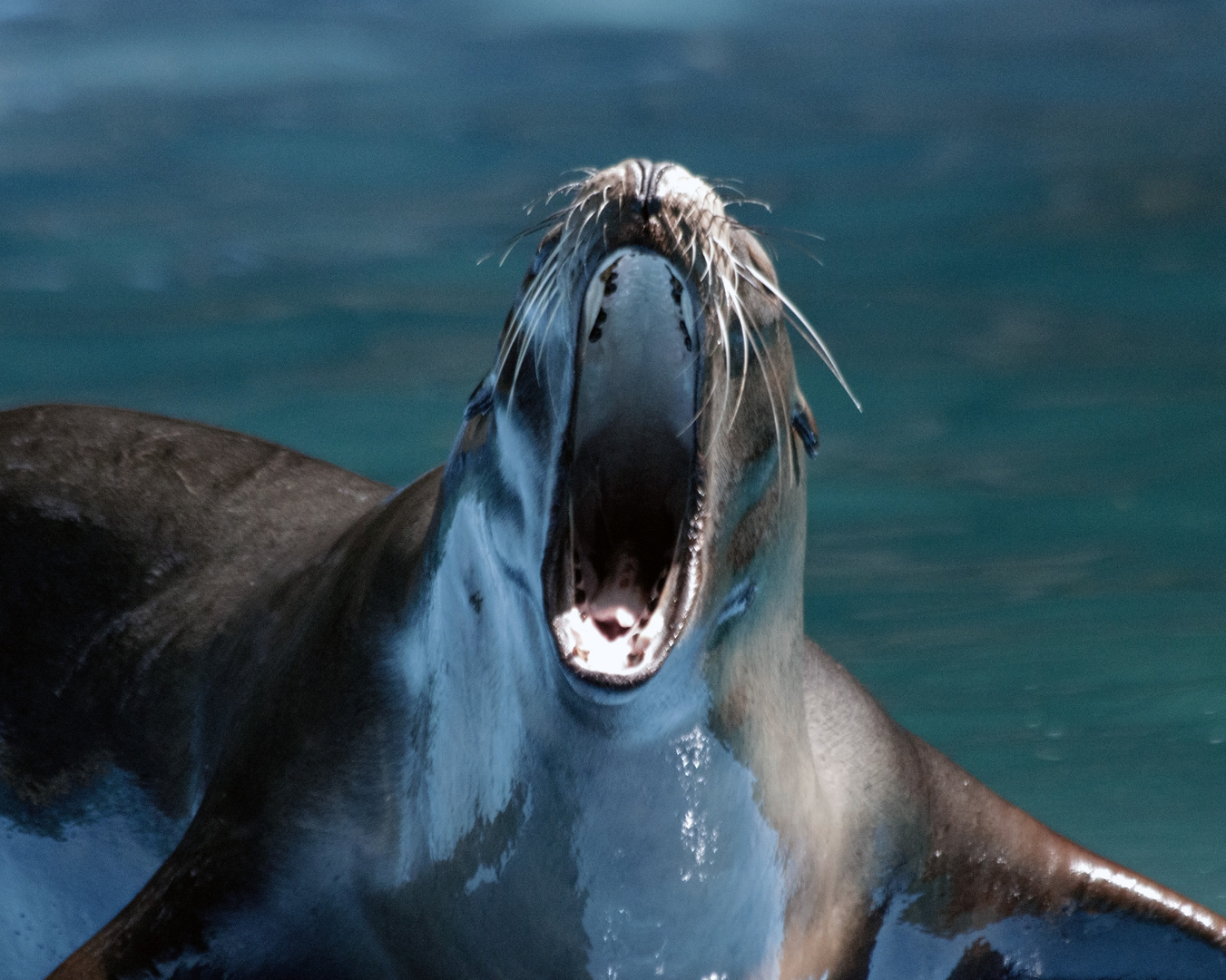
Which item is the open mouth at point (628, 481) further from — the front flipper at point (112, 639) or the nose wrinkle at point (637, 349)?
the front flipper at point (112, 639)

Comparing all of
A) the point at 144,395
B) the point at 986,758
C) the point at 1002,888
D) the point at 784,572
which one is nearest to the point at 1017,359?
the point at 144,395

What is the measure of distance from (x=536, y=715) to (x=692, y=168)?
804cm

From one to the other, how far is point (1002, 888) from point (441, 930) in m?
2.02

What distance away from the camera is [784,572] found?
4102 millimetres

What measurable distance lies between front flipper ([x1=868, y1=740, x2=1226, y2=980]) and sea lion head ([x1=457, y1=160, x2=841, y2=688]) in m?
1.47

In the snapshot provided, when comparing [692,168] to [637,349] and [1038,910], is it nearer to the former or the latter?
[1038,910]

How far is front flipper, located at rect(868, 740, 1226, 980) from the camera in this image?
514cm

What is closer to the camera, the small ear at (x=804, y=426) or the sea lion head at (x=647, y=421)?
the sea lion head at (x=647, y=421)

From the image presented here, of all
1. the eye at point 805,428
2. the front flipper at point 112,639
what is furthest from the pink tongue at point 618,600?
the front flipper at point 112,639

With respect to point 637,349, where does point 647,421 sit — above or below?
below

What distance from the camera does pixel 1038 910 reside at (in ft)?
17.2

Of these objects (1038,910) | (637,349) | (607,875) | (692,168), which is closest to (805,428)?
(637,349)

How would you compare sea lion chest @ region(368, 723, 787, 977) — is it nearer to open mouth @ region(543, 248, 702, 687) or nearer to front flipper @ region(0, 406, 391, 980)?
open mouth @ region(543, 248, 702, 687)

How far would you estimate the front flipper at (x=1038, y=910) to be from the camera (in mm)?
5137
